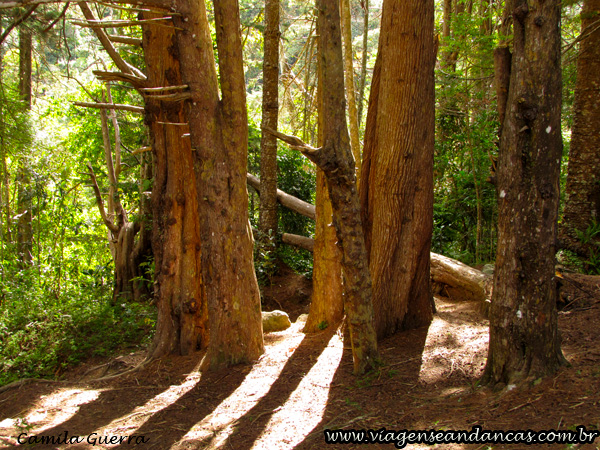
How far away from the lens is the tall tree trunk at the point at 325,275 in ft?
19.6

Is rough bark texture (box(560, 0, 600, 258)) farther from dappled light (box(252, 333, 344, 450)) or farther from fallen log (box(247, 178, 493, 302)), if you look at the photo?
dappled light (box(252, 333, 344, 450))

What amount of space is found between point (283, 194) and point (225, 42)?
17.9ft

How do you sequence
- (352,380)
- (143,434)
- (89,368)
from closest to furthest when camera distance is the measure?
1. (143,434)
2. (352,380)
3. (89,368)

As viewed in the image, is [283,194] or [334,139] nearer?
[334,139]

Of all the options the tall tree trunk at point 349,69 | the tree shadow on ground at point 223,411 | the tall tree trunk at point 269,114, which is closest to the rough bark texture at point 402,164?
the tree shadow on ground at point 223,411

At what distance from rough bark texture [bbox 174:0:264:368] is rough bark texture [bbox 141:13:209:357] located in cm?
Answer: 61

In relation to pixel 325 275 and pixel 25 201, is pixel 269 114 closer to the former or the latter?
pixel 325 275

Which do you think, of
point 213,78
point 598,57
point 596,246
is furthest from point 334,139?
point 598,57

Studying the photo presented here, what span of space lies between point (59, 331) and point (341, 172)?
563cm

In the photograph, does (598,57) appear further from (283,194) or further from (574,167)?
(283,194)

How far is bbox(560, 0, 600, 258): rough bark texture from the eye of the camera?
7.61 meters

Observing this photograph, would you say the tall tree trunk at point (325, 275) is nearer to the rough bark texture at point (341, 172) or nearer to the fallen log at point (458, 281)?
the rough bark texture at point (341, 172)

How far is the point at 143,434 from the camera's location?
158 inches

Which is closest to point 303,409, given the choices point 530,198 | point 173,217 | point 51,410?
point 530,198
